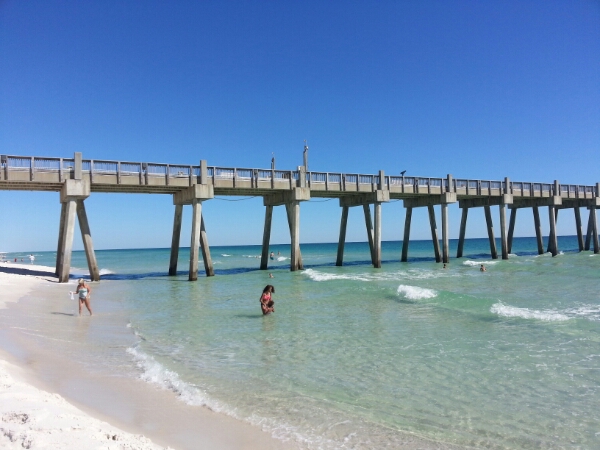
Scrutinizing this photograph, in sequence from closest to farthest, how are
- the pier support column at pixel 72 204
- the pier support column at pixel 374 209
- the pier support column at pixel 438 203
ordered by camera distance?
the pier support column at pixel 72 204, the pier support column at pixel 374 209, the pier support column at pixel 438 203

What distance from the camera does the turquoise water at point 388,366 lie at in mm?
5953

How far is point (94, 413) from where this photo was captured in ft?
19.4

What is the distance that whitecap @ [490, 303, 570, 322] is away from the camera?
44.1 ft

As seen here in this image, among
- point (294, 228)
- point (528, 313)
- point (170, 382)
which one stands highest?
point (294, 228)

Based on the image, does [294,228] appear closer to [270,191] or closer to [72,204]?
[270,191]

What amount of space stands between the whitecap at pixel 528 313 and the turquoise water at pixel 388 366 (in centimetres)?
6

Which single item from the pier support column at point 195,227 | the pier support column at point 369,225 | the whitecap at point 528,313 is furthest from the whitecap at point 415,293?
the pier support column at point 369,225

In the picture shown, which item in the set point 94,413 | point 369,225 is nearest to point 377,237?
point 369,225

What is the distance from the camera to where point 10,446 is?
414 centimetres

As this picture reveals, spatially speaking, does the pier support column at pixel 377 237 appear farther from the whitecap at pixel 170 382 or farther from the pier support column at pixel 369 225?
the whitecap at pixel 170 382

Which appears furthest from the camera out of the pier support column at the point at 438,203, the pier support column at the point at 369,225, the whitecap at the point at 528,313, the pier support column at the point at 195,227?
the pier support column at the point at 438,203

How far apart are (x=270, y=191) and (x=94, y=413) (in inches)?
1091

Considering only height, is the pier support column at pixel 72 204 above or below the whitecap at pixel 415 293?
above

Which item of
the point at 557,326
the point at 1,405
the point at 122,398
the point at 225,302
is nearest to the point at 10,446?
the point at 1,405
